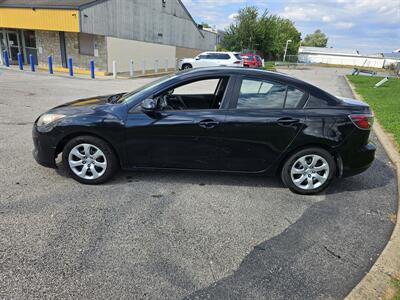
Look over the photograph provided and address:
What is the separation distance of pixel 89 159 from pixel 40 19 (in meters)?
19.1

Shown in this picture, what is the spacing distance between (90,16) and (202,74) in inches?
705

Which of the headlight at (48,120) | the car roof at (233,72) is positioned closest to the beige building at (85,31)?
the headlight at (48,120)

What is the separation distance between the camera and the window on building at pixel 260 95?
385 cm

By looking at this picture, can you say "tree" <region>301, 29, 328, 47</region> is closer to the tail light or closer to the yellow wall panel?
the yellow wall panel

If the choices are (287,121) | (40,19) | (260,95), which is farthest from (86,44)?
(287,121)

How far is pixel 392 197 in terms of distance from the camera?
4152mm

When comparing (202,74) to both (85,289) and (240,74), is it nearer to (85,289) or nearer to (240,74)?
(240,74)

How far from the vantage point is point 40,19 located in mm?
18828

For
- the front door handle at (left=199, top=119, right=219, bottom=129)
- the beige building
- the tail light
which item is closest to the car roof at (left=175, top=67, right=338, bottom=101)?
the tail light

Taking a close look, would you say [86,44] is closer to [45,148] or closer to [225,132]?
[45,148]

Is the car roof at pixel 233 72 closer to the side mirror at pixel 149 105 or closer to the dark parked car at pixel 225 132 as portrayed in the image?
the dark parked car at pixel 225 132

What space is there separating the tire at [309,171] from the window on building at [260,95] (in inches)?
29.3

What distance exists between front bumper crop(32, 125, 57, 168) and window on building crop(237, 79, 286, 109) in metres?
2.46

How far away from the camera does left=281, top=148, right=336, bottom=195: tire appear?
3943 millimetres
